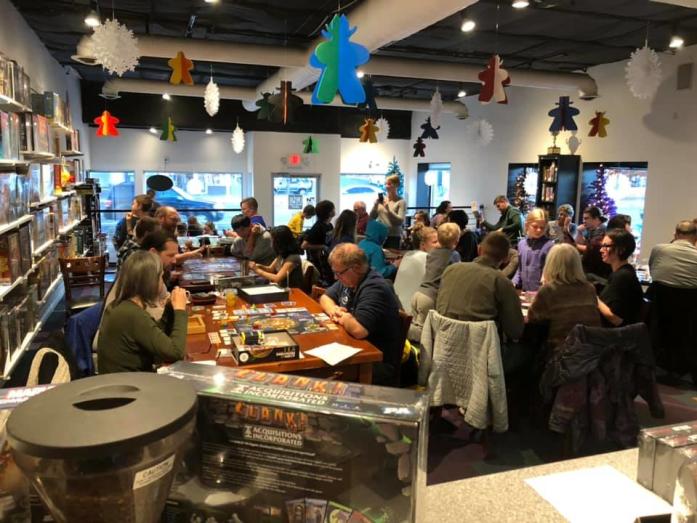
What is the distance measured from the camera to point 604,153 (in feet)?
27.0

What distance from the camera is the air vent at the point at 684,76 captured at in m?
6.84

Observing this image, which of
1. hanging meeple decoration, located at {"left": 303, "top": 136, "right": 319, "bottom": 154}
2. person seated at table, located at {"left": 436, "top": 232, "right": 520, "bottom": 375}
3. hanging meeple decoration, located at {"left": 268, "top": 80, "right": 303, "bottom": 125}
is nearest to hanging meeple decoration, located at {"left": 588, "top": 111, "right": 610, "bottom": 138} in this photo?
hanging meeple decoration, located at {"left": 268, "top": 80, "right": 303, "bottom": 125}

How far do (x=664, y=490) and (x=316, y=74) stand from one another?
7.07 meters

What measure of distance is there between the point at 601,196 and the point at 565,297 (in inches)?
224

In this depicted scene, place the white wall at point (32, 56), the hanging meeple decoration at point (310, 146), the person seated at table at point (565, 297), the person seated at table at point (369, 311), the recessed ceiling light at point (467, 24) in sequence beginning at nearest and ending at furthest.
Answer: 1. the person seated at table at point (369, 311)
2. the person seated at table at point (565, 297)
3. the white wall at point (32, 56)
4. the recessed ceiling light at point (467, 24)
5. the hanging meeple decoration at point (310, 146)

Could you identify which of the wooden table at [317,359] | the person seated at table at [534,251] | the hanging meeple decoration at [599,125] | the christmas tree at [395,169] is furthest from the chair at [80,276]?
the christmas tree at [395,169]

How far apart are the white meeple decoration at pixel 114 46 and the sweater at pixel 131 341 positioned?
249cm

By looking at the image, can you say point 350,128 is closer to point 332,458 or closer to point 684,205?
point 684,205

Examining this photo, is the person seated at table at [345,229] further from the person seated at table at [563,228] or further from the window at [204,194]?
the window at [204,194]

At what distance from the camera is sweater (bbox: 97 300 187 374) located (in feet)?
7.86

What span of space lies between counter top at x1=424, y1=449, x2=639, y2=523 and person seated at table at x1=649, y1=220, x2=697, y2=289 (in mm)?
3616

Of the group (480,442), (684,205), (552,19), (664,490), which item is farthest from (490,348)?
(684,205)

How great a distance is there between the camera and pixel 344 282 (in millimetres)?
3215

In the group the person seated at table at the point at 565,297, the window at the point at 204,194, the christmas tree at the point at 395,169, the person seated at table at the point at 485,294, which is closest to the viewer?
the person seated at table at the point at 485,294
